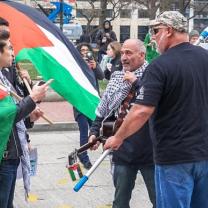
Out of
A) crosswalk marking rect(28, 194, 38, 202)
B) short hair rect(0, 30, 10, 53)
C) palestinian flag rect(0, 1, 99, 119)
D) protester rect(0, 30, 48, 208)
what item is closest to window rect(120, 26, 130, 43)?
crosswalk marking rect(28, 194, 38, 202)

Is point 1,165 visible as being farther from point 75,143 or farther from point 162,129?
point 75,143

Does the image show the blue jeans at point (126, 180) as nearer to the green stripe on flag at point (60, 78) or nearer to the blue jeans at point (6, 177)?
the green stripe on flag at point (60, 78)

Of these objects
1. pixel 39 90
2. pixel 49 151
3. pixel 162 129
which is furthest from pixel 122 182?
pixel 49 151

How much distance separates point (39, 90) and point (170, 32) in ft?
3.17

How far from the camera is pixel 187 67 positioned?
3980 millimetres

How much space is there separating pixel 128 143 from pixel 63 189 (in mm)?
2387

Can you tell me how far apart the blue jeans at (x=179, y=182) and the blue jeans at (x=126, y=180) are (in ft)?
2.16

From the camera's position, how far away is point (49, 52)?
16.7 feet

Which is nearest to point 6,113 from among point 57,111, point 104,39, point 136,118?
point 136,118

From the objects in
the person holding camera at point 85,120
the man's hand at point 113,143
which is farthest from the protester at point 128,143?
the person holding camera at point 85,120

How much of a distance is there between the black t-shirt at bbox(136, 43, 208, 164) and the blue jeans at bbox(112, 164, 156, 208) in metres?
0.76

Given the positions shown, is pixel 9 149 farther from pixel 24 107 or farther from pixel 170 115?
pixel 170 115

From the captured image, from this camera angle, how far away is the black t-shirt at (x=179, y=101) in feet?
12.9

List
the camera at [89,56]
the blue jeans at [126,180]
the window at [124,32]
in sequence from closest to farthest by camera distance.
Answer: the blue jeans at [126,180], the camera at [89,56], the window at [124,32]
